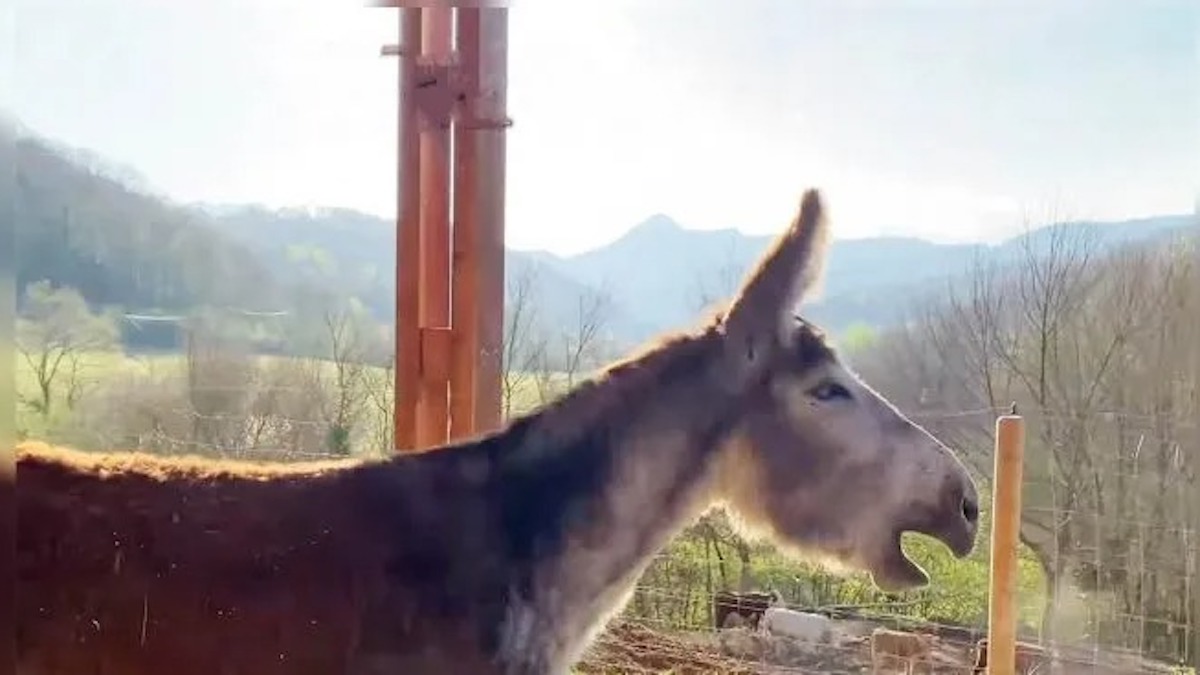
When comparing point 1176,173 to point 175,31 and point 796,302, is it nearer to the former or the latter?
point 796,302

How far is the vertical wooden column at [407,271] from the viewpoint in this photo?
138 cm

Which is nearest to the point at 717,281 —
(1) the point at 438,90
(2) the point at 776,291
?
(2) the point at 776,291

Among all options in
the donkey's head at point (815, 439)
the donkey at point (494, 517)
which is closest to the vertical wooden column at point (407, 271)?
the donkey at point (494, 517)

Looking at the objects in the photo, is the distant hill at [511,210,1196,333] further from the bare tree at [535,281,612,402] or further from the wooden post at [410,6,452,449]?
the wooden post at [410,6,452,449]

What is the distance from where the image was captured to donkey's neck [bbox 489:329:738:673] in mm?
1148

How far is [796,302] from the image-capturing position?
1.19 meters

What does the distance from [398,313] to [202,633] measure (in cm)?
49

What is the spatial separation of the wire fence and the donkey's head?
Answer: 4.7 inches

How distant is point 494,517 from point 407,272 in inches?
15.0

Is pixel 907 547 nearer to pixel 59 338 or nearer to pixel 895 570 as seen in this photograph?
pixel 895 570

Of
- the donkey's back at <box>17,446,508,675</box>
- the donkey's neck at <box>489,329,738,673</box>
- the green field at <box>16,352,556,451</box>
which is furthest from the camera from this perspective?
the green field at <box>16,352,556,451</box>

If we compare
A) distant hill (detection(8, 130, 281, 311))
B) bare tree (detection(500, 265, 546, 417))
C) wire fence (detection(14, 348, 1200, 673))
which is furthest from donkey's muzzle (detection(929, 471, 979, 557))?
distant hill (detection(8, 130, 281, 311))

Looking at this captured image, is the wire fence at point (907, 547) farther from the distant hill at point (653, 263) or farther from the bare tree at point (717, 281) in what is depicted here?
the bare tree at point (717, 281)

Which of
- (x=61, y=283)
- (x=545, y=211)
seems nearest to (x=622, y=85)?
(x=545, y=211)
